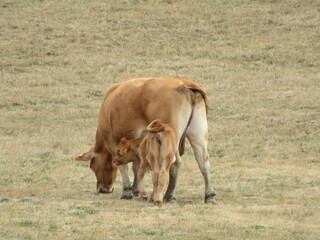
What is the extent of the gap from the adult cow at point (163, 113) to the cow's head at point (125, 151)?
178 millimetres

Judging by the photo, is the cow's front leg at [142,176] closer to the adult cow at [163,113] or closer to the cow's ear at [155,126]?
the adult cow at [163,113]

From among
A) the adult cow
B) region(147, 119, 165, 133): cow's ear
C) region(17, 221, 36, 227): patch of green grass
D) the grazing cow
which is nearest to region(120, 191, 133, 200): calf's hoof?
the adult cow

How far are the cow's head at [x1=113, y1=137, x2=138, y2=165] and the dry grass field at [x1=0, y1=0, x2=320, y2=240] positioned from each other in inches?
28.8

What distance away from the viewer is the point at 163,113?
45.4 ft

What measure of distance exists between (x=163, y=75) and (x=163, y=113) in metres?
18.7

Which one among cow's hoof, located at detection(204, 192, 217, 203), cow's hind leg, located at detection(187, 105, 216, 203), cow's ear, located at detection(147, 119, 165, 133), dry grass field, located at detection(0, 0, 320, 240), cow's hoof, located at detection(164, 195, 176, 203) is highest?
cow's ear, located at detection(147, 119, 165, 133)

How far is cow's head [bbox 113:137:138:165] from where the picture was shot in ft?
47.2

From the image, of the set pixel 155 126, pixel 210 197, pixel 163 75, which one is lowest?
pixel 163 75

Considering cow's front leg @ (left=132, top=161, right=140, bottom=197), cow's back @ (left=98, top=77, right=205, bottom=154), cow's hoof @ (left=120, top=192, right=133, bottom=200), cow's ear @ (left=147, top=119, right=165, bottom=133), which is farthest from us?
cow's front leg @ (left=132, top=161, right=140, bottom=197)

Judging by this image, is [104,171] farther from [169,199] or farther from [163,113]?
[163,113]

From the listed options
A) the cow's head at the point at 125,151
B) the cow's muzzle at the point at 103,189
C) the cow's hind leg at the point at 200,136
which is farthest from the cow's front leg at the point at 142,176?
the cow's muzzle at the point at 103,189

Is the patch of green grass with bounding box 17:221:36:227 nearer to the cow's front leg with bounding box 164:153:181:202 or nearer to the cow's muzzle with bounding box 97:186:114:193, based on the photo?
the cow's front leg with bounding box 164:153:181:202

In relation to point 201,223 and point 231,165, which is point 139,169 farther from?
point 231,165

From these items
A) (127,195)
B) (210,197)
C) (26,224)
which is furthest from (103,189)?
(26,224)
